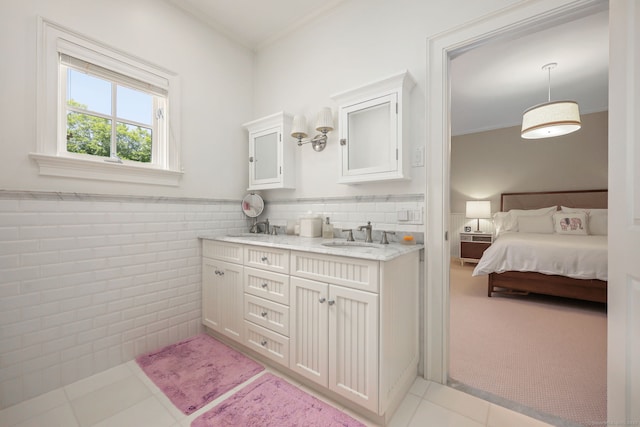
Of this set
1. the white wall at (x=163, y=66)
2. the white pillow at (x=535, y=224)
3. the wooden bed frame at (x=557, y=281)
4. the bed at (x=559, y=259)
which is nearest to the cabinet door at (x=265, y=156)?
the white wall at (x=163, y=66)

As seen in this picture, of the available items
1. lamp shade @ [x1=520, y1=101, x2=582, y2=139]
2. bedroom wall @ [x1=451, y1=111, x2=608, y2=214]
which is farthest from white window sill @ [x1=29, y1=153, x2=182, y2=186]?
bedroom wall @ [x1=451, y1=111, x2=608, y2=214]

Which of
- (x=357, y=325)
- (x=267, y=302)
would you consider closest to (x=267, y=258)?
(x=267, y=302)

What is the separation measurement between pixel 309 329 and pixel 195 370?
3.07 feet

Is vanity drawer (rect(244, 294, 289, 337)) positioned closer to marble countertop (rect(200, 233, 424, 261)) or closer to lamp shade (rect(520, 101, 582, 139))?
marble countertop (rect(200, 233, 424, 261))

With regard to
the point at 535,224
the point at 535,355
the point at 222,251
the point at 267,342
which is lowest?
the point at 535,355

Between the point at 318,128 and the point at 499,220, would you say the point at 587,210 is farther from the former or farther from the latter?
the point at 318,128

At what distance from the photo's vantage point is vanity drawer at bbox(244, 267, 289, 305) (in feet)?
5.74

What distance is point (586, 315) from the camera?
2.86m

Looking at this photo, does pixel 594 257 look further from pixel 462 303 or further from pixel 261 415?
pixel 261 415

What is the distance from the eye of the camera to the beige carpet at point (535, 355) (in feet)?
5.15

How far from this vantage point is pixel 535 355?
2096 mm

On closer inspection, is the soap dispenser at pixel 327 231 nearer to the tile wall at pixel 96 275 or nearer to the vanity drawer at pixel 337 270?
the tile wall at pixel 96 275

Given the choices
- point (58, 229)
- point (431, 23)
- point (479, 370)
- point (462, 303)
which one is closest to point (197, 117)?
point (58, 229)

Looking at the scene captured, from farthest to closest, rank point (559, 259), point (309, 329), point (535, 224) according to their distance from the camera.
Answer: point (535, 224), point (559, 259), point (309, 329)
